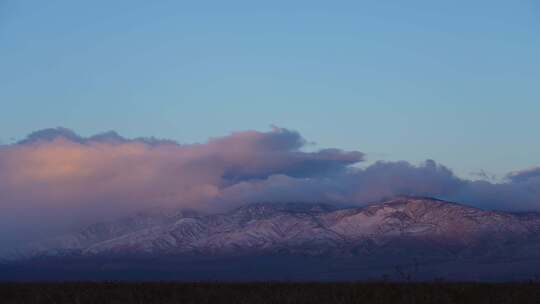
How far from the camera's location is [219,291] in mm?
26875

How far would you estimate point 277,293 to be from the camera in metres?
26.2

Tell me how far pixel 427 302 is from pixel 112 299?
9.15 metres

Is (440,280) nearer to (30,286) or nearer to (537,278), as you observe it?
(537,278)

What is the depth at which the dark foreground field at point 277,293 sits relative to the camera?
25359 millimetres

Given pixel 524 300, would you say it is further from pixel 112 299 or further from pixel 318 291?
pixel 112 299

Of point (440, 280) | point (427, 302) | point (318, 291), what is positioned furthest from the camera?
point (440, 280)

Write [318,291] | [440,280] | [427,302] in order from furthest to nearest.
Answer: [440,280] < [318,291] < [427,302]

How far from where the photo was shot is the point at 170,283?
29.2m

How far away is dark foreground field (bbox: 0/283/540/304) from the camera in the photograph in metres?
25.4

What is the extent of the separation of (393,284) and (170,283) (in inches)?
287

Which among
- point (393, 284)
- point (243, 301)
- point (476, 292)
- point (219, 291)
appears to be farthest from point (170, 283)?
point (476, 292)

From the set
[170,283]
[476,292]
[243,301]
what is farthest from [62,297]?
[476,292]

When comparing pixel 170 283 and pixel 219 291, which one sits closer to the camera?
pixel 219 291

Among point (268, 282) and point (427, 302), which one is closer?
point (427, 302)
